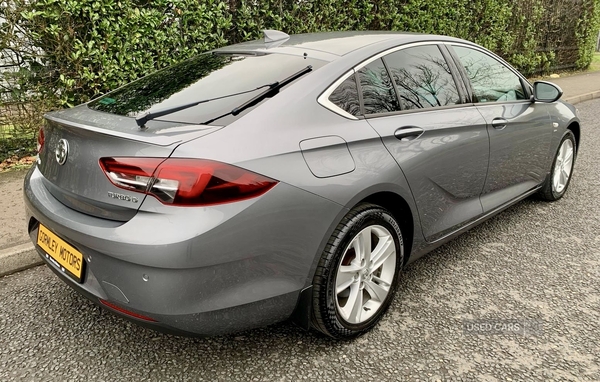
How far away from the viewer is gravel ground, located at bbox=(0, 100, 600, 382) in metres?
2.16

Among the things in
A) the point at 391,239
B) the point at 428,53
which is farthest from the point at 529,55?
the point at 391,239

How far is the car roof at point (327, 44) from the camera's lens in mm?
2551

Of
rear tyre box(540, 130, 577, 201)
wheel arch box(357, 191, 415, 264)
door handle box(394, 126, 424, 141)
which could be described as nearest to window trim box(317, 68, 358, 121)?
door handle box(394, 126, 424, 141)

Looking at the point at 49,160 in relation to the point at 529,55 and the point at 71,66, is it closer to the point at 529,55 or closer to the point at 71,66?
the point at 71,66

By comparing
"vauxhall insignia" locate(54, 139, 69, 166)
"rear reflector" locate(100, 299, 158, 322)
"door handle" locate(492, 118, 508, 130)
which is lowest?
"rear reflector" locate(100, 299, 158, 322)

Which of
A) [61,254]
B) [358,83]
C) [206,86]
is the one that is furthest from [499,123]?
[61,254]

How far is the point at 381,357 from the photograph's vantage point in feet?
7.43

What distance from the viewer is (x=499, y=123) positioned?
10.5ft

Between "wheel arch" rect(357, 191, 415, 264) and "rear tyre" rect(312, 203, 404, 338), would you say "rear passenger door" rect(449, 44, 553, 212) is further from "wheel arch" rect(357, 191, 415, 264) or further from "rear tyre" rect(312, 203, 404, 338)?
"rear tyre" rect(312, 203, 404, 338)

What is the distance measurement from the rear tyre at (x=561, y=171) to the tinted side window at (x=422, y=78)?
163 centimetres

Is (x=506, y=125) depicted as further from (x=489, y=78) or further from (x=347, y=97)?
(x=347, y=97)

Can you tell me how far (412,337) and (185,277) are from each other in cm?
124

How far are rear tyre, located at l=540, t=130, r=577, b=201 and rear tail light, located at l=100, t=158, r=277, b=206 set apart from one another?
3.18 meters

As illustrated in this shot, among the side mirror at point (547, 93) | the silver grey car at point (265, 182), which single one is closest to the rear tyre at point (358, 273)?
the silver grey car at point (265, 182)
